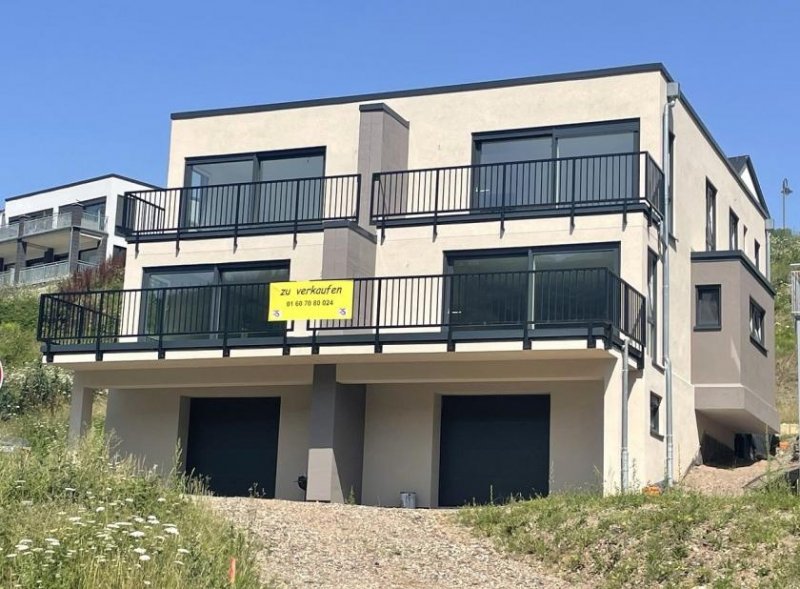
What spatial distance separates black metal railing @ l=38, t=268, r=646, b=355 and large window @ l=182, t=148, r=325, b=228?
6.59ft

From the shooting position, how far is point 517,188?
81.2 ft

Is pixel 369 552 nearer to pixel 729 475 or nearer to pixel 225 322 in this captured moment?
pixel 225 322

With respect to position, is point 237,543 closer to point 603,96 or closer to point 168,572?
point 168,572

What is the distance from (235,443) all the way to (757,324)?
39.6ft

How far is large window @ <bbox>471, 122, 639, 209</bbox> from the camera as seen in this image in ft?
78.8

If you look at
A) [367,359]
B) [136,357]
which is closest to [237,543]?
[367,359]

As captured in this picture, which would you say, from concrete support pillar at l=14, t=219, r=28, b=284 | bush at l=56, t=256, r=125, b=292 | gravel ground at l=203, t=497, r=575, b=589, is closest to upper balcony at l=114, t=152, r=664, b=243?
gravel ground at l=203, t=497, r=575, b=589

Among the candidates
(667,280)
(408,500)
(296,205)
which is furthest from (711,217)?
(408,500)

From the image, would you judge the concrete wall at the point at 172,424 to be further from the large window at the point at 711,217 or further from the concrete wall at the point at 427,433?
the large window at the point at 711,217

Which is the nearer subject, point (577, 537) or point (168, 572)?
point (168, 572)

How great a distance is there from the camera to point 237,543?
535 inches

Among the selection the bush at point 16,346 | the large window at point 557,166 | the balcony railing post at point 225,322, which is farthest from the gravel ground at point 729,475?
the bush at point 16,346

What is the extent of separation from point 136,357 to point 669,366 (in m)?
10.3

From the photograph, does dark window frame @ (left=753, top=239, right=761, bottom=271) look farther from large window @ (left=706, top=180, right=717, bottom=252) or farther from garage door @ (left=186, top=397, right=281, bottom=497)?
garage door @ (left=186, top=397, right=281, bottom=497)
